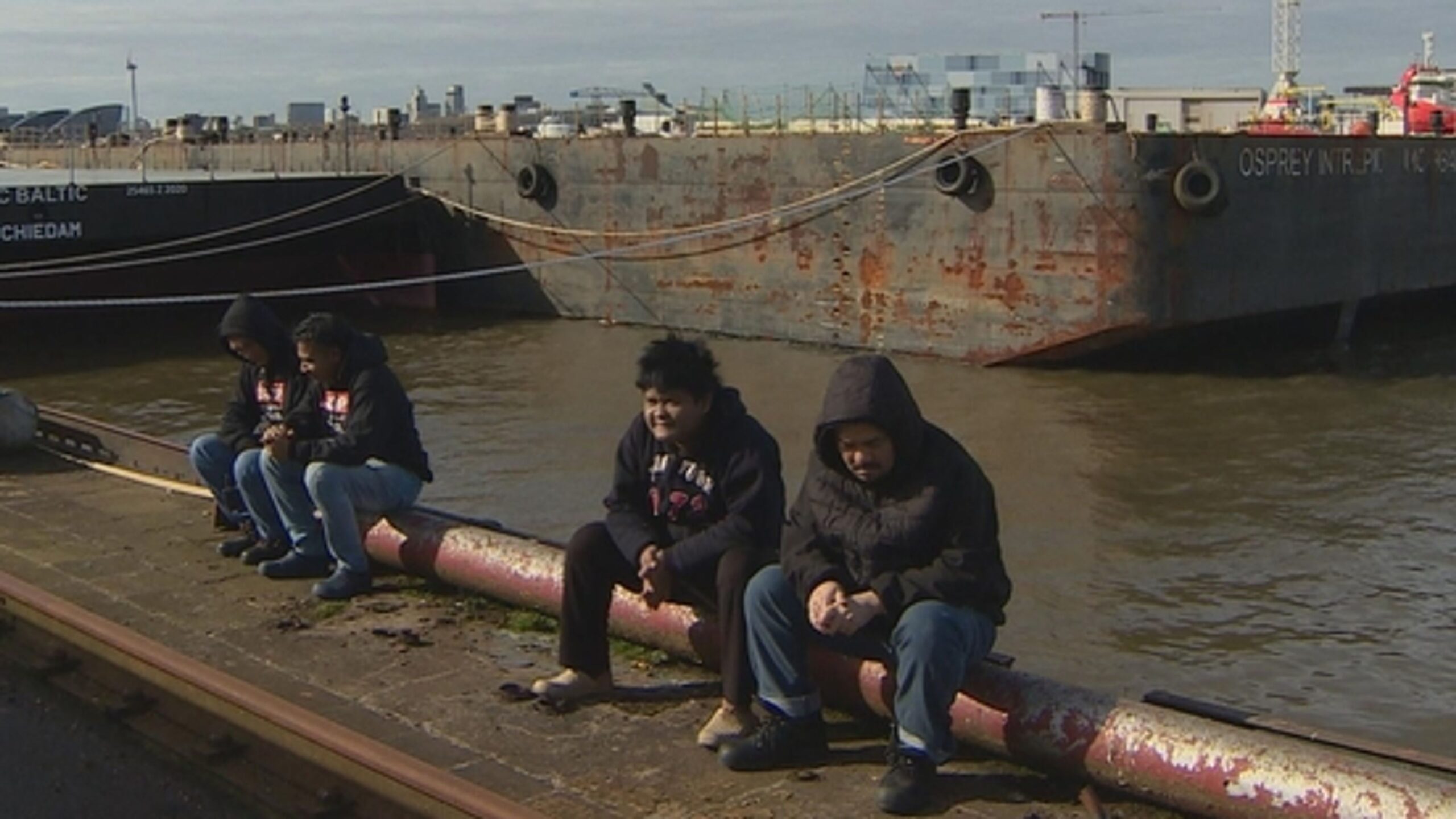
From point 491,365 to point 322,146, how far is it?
11556mm

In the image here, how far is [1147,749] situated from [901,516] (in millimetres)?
918

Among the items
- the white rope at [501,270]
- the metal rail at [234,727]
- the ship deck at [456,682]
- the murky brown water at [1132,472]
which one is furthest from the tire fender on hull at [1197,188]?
the metal rail at [234,727]

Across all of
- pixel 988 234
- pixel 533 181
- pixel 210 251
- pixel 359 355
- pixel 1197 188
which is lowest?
pixel 359 355

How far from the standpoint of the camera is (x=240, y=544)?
24.8 feet

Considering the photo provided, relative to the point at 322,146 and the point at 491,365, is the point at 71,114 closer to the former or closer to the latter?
the point at 322,146

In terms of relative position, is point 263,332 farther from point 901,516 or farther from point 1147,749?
point 1147,749

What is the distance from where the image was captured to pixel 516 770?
16.3 feet

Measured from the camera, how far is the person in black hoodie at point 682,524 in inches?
200

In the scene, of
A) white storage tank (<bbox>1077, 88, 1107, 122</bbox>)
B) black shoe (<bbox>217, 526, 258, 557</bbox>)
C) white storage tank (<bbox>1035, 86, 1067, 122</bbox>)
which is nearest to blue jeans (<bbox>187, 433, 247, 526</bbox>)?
black shoe (<bbox>217, 526, 258, 557</bbox>)

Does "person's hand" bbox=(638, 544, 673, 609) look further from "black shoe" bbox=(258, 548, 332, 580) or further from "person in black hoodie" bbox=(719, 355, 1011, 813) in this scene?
"black shoe" bbox=(258, 548, 332, 580)

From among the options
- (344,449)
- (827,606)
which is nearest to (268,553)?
(344,449)

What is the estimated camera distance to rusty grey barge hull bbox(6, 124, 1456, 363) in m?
17.4

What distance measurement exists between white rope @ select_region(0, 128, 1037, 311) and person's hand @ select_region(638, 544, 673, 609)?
1215 cm

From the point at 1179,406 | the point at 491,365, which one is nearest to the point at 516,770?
the point at 1179,406
